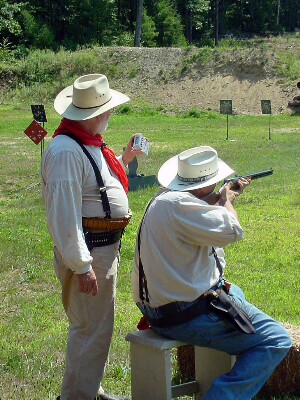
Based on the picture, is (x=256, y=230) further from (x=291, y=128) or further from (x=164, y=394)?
(x=291, y=128)

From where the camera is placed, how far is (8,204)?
1566 centimetres

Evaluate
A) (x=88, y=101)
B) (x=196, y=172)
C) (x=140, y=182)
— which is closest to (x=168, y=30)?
(x=140, y=182)

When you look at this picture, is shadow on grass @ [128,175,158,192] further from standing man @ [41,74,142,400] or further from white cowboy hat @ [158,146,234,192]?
white cowboy hat @ [158,146,234,192]

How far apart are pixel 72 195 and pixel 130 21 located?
75.1m

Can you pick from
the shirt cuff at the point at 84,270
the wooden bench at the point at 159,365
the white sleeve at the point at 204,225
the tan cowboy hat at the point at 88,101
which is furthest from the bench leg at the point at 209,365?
the tan cowboy hat at the point at 88,101

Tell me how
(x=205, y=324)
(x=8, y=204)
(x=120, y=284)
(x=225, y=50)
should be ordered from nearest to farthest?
(x=205, y=324) → (x=120, y=284) → (x=8, y=204) → (x=225, y=50)

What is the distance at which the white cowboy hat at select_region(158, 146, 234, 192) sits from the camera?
14.9 ft

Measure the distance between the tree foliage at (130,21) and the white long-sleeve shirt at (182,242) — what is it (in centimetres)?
5049

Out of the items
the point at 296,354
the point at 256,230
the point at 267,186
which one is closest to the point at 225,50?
the point at 267,186

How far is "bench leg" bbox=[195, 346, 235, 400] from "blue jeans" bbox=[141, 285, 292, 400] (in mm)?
271

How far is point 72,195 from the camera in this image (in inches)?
185

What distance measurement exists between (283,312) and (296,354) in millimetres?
2408

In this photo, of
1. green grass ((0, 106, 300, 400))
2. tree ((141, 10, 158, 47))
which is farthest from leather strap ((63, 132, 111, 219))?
tree ((141, 10, 158, 47))

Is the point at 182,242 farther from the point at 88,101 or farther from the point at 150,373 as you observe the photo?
the point at 88,101
